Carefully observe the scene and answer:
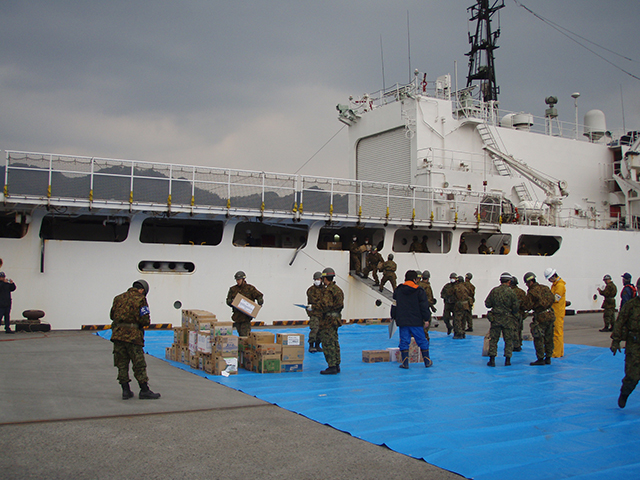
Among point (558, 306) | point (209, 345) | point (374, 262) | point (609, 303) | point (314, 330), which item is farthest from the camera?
point (374, 262)

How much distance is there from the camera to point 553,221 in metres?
19.5

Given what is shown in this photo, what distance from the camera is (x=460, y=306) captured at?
12.8 m

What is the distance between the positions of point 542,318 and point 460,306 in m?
3.67

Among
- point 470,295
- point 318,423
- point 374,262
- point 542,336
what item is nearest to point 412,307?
point 542,336

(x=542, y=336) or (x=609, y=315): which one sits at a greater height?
(x=609, y=315)

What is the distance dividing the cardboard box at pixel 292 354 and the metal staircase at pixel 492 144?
45.7 ft

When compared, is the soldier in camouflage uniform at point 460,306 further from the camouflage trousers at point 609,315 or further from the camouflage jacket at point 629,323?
the camouflage jacket at point 629,323

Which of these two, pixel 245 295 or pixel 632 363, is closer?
pixel 632 363

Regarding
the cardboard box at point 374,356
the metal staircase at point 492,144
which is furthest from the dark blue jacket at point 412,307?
the metal staircase at point 492,144

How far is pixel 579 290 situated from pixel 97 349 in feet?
Result: 57.1

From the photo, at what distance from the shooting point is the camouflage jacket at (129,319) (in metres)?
5.91

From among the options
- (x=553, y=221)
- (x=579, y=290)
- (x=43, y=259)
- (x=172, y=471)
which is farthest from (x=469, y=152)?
(x=172, y=471)

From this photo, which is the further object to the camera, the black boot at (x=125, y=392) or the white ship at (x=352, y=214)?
the white ship at (x=352, y=214)

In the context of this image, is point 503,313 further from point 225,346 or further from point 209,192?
point 209,192
